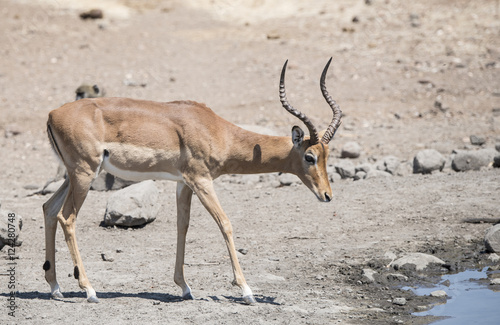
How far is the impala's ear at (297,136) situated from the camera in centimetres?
793

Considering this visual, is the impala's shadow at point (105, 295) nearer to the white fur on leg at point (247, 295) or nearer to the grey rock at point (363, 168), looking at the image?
the white fur on leg at point (247, 295)

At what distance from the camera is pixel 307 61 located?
21.2 meters

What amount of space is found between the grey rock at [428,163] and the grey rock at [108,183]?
5110 millimetres

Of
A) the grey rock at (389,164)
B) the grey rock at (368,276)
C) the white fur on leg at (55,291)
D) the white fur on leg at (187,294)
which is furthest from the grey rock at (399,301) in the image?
the grey rock at (389,164)

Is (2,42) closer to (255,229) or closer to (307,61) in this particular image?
(307,61)

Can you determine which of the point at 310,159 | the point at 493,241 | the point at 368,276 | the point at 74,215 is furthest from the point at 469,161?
the point at 74,215

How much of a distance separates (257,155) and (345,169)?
5.22 meters

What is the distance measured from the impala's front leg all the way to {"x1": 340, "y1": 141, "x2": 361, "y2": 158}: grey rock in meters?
7.02

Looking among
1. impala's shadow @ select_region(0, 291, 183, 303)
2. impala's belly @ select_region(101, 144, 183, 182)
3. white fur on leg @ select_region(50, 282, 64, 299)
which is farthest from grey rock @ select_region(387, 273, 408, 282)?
white fur on leg @ select_region(50, 282, 64, 299)

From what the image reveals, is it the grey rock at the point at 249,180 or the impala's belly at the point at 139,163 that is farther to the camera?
the grey rock at the point at 249,180

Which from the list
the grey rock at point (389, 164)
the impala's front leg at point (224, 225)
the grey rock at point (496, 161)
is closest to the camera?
the impala's front leg at point (224, 225)

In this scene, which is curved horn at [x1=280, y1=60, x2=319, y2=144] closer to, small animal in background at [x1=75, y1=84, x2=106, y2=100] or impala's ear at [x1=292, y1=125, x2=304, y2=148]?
impala's ear at [x1=292, y1=125, x2=304, y2=148]

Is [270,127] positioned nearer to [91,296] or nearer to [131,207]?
[131,207]

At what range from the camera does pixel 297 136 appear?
801 centimetres
